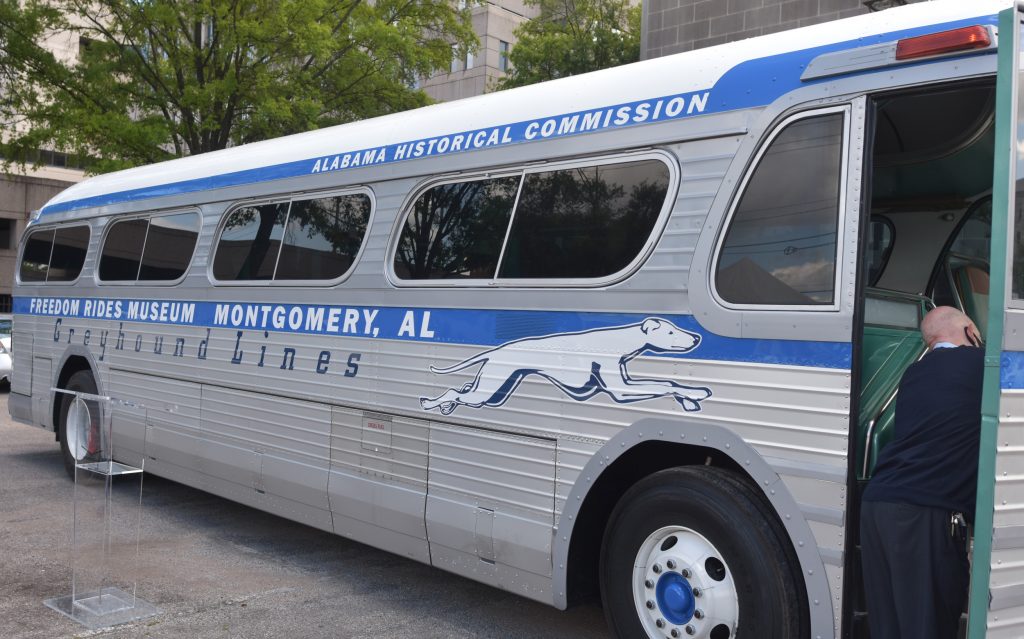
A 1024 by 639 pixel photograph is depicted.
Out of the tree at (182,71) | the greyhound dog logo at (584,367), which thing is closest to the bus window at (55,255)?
the greyhound dog logo at (584,367)

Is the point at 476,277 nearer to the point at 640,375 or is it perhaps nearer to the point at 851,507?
the point at 640,375

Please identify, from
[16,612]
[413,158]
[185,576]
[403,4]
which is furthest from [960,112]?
[403,4]

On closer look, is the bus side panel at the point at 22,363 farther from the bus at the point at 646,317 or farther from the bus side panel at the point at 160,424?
the bus at the point at 646,317

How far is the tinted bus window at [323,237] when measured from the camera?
628 cm

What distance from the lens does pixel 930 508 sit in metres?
3.60

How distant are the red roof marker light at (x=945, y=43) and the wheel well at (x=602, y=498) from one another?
6.39 feet

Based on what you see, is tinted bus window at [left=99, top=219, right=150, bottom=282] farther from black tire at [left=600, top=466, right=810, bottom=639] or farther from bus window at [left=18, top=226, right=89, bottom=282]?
black tire at [left=600, top=466, right=810, bottom=639]

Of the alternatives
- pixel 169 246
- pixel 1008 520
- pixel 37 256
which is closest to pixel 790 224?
pixel 1008 520

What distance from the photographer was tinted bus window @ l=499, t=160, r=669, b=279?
4660mm

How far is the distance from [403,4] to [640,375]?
16692 mm

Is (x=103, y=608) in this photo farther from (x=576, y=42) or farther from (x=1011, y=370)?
(x=576, y=42)

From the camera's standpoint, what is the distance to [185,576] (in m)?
6.34

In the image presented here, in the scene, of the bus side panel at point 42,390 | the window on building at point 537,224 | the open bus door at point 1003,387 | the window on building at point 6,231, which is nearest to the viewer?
the open bus door at point 1003,387

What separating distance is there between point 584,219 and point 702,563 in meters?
1.81
